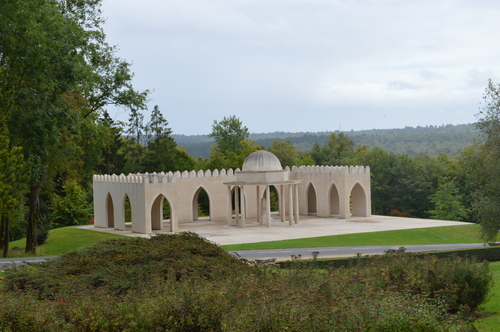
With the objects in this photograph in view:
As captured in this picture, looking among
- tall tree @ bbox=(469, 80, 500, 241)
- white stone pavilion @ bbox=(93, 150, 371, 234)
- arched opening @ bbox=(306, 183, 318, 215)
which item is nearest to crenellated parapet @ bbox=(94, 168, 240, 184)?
white stone pavilion @ bbox=(93, 150, 371, 234)

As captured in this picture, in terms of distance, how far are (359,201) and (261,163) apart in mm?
10393

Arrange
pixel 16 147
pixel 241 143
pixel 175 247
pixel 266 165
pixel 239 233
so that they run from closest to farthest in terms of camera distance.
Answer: pixel 175 247, pixel 16 147, pixel 239 233, pixel 266 165, pixel 241 143

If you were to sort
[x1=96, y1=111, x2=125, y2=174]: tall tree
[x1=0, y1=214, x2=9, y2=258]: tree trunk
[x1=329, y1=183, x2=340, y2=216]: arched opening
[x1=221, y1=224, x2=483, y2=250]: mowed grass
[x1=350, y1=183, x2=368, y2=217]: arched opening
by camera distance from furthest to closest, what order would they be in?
[x1=96, y1=111, x2=125, y2=174]: tall tree → [x1=329, y1=183, x2=340, y2=216]: arched opening → [x1=350, y1=183, x2=368, y2=217]: arched opening → [x1=221, y1=224, x2=483, y2=250]: mowed grass → [x1=0, y1=214, x2=9, y2=258]: tree trunk

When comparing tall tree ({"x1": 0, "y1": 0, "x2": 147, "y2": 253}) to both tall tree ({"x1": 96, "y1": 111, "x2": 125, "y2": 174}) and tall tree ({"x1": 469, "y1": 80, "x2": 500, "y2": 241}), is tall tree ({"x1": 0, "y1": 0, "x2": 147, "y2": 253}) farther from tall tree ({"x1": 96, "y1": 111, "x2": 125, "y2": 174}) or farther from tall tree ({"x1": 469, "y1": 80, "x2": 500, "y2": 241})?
tall tree ({"x1": 96, "y1": 111, "x2": 125, "y2": 174})

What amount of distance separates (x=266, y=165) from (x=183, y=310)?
107 feet

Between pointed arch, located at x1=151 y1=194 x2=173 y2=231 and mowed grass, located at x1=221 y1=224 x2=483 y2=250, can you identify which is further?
pointed arch, located at x1=151 y1=194 x2=173 y2=231

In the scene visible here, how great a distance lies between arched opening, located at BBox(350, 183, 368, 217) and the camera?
50.1m

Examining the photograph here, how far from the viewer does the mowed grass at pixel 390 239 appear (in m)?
34.8

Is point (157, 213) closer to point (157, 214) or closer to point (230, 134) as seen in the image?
point (157, 214)

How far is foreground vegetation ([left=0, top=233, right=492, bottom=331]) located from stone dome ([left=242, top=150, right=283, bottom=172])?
26209 mm

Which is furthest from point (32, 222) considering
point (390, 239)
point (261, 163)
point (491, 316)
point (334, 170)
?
point (491, 316)

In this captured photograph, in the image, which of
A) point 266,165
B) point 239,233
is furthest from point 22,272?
point 266,165

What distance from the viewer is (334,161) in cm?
8125

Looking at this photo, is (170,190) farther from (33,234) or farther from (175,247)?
(175,247)
